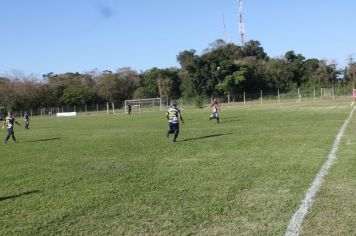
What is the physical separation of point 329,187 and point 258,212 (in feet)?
6.62

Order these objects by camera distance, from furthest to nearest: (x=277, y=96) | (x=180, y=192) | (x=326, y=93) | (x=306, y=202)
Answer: (x=277, y=96) < (x=326, y=93) < (x=180, y=192) < (x=306, y=202)

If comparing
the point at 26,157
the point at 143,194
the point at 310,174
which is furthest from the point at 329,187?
the point at 26,157

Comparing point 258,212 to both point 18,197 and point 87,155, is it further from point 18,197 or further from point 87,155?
point 87,155

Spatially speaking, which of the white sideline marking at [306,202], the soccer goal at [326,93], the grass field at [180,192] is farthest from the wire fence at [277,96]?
the white sideline marking at [306,202]

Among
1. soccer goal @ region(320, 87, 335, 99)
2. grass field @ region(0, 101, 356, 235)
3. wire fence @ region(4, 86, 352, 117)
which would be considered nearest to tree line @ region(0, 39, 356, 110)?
wire fence @ region(4, 86, 352, 117)

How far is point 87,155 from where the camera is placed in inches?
598

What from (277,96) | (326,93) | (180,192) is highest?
(326,93)

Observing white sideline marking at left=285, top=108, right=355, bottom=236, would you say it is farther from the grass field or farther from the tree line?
the tree line

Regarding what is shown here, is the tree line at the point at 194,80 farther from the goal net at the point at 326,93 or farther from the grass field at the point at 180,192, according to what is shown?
the grass field at the point at 180,192

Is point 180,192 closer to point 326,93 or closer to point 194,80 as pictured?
point 326,93

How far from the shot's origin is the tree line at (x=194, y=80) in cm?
8612

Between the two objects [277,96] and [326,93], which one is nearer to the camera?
[326,93]

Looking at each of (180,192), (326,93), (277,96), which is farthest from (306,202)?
(277,96)

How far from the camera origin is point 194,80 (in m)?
88.8
